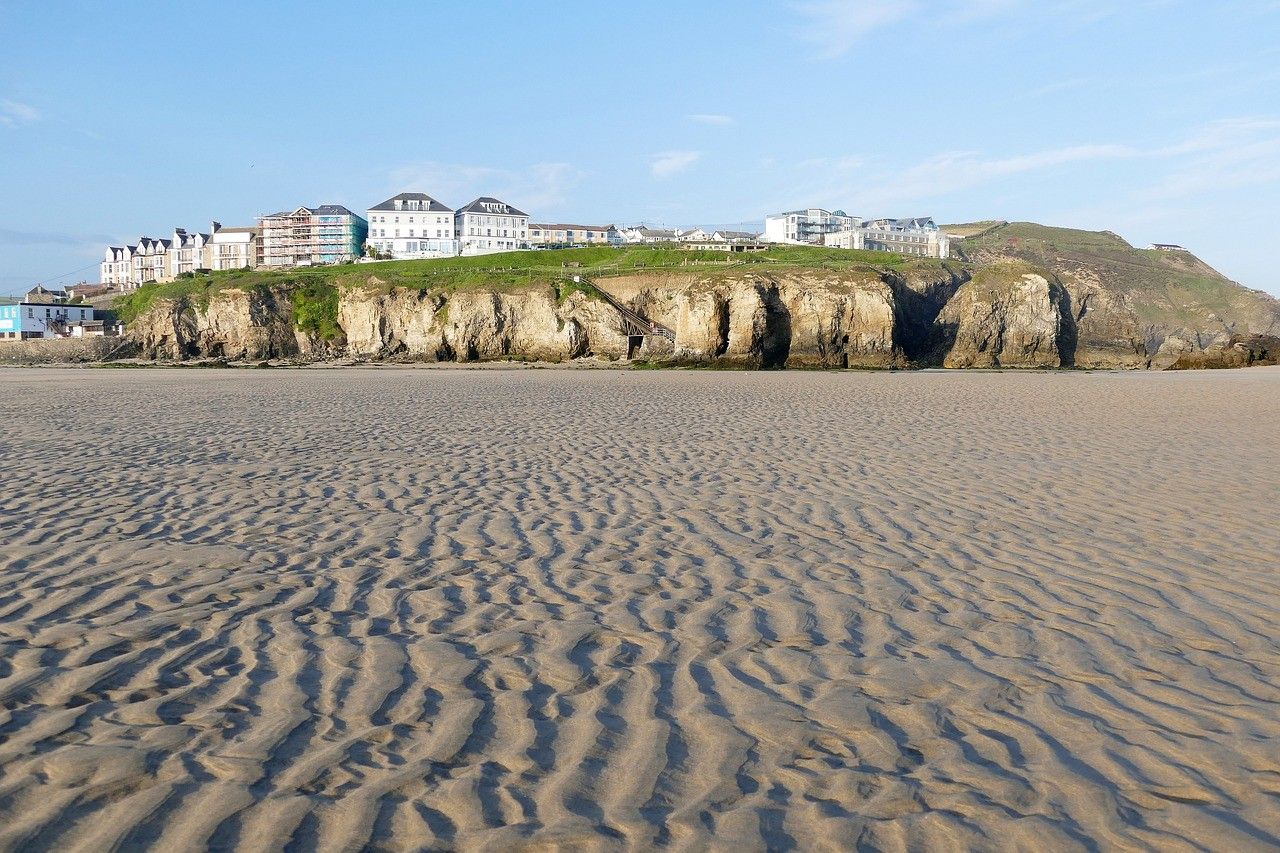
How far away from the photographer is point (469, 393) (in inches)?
1044

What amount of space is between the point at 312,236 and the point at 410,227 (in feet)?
43.3

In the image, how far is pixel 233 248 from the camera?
11988 centimetres

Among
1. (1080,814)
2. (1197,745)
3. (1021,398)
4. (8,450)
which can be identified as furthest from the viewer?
(1021,398)

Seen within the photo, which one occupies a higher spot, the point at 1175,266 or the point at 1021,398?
the point at 1175,266

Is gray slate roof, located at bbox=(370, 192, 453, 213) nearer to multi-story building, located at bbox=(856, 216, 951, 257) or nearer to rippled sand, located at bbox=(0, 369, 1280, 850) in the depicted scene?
multi-story building, located at bbox=(856, 216, 951, 257)

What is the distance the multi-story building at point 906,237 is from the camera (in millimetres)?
118150

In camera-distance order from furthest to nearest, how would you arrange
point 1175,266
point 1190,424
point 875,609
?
point 1175,266, point 1190,424, point 875,609

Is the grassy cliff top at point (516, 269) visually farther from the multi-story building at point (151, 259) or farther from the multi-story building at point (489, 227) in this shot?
the multi-story building at point (151, 259)

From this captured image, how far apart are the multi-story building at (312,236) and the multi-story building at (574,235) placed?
24509 mm

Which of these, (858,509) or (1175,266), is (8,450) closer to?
(858,509)

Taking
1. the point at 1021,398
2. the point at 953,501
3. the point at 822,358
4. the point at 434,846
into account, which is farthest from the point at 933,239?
the point at 434,846

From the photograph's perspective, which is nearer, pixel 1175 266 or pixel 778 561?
pixel 778 561

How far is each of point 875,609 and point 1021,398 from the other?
21817 millimetres

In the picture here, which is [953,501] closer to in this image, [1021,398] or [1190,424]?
[1190,424]
